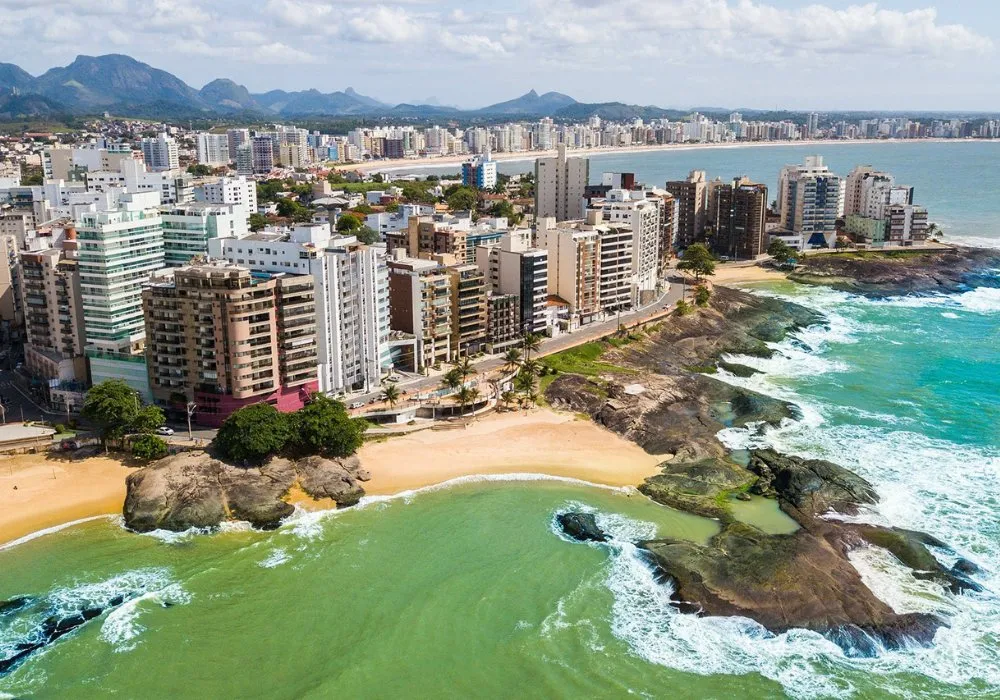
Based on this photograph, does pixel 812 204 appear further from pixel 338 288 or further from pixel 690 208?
pixel 338 288

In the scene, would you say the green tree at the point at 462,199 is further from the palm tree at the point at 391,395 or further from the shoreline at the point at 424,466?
the shoreline at the point at 424,466

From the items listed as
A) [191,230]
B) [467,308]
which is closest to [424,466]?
[467,308]

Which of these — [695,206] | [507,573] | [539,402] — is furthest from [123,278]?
[695,206]

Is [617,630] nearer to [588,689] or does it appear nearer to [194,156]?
[588,689]

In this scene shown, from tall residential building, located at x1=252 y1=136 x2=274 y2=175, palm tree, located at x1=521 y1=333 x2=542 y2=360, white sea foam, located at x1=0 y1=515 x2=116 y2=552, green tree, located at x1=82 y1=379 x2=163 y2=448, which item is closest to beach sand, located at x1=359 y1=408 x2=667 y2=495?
palm tree, located at x1=521 y1=333 x2=542 y2=360

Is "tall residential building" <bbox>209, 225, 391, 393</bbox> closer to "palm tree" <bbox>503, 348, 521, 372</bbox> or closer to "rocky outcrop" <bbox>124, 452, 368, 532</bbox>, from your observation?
"palm tree" <bbox>503, 348, 521, 372</bbox>
